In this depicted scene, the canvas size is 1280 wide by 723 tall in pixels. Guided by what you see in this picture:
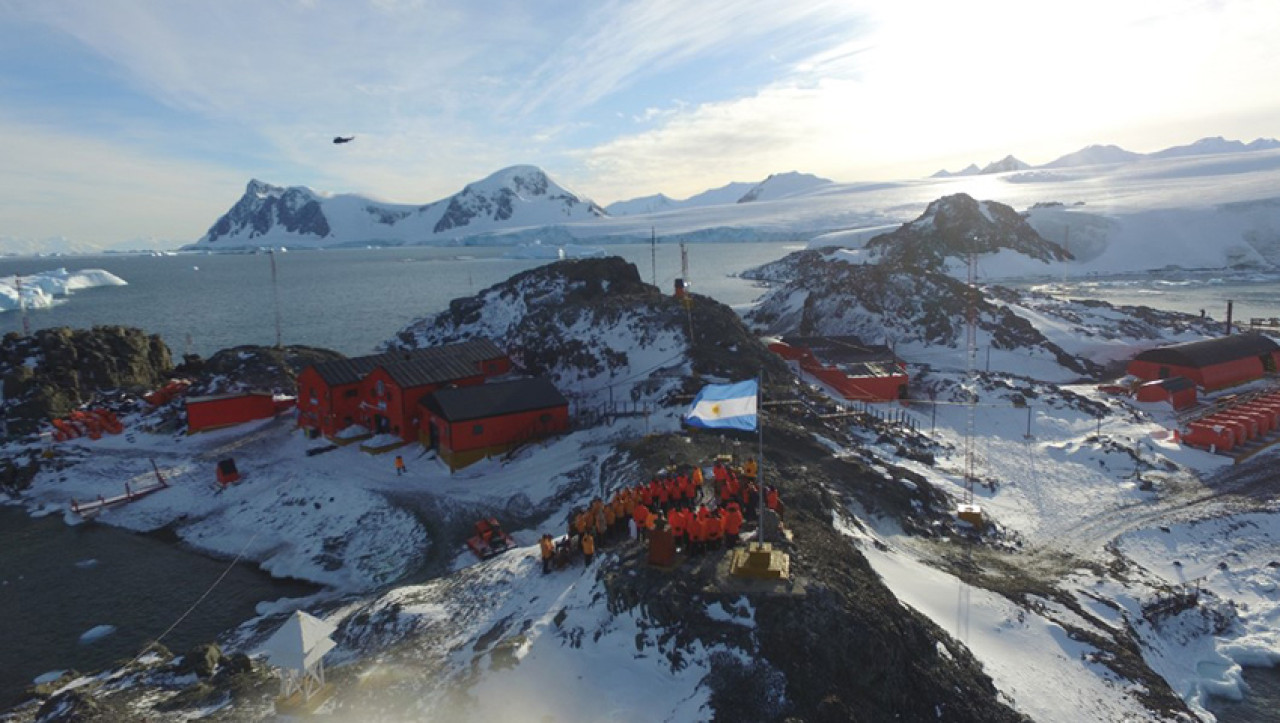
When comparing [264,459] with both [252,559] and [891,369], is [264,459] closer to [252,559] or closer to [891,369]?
[252,559]

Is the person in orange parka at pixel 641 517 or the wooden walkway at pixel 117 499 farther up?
the person in orange parka at pixel 641 517

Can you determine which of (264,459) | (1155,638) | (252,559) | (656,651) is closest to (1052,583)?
(1155,638)

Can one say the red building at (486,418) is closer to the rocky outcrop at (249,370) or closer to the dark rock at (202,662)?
the dark rock at (202,662)

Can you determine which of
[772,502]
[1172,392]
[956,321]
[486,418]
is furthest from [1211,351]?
[486,418]

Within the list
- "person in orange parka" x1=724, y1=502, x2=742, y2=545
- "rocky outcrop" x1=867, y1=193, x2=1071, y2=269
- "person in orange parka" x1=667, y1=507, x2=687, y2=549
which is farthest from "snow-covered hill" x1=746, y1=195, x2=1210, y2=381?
"person in orange parka" x1=667, y1=507, x2=687, y2=549

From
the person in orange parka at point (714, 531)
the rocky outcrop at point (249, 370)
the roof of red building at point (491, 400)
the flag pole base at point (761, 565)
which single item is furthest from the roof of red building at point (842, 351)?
the rocky outcrop at point (249, 370)

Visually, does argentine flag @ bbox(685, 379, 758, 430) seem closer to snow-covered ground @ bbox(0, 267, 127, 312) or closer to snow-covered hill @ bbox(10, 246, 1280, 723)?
snow-covered hill @ bbox(10, 246, 1280, 723)
